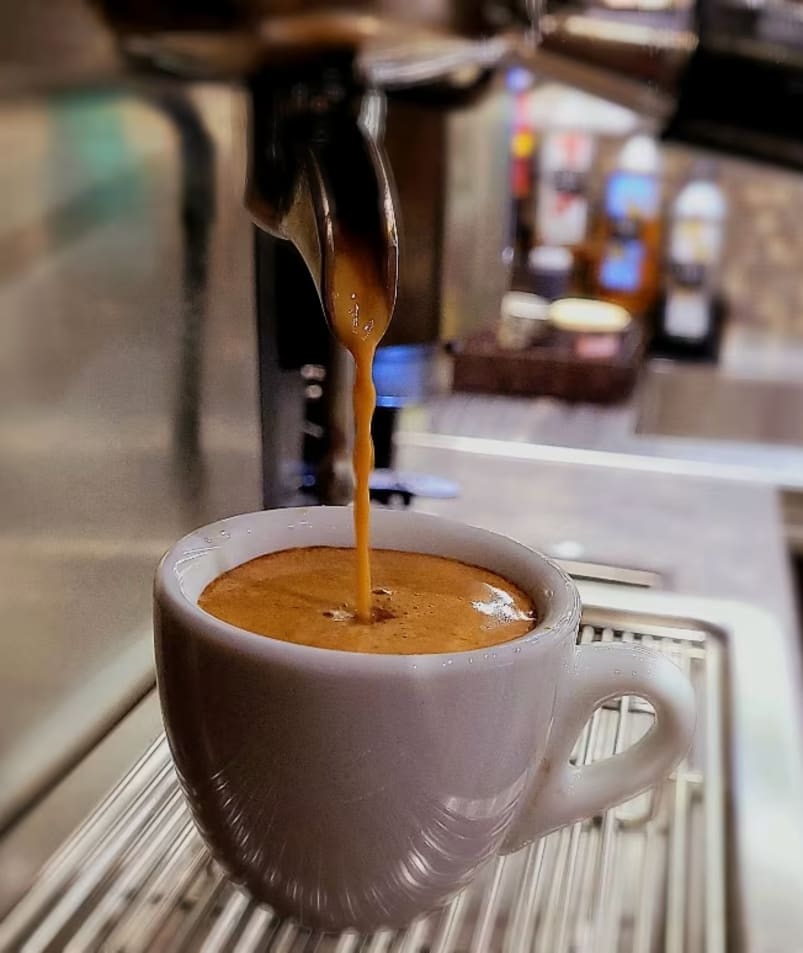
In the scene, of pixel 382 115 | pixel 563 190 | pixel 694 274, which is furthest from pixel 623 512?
pixel 563 190

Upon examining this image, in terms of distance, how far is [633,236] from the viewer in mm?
1827

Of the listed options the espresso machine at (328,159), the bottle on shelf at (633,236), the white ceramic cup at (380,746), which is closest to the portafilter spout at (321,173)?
the espresso machine at (328,159)

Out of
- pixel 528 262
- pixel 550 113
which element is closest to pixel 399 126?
pixel 528 262

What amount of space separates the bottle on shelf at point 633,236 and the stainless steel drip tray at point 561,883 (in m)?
1.42

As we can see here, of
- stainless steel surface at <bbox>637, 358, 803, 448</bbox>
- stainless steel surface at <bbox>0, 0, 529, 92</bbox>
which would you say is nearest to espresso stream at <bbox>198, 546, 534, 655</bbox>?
stainless steel surface at <bbox>0, 0, 529, 92</bbox>

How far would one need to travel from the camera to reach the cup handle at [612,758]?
0.35 meters

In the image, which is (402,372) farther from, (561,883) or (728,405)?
(728,405)

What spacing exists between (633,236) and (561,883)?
5.17ft

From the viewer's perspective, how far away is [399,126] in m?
0.57

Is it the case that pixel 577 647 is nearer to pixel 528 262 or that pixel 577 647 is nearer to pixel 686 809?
pixel 686 809

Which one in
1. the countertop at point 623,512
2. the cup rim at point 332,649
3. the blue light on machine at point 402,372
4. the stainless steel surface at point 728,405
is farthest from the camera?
the stainless steel surface at point 728,405

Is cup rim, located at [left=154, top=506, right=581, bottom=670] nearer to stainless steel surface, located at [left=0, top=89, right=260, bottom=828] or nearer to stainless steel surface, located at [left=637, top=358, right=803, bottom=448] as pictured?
stainless steel surface, located at [left=0, top=89, right=260, bottom=828]

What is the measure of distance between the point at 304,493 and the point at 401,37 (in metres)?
0.26

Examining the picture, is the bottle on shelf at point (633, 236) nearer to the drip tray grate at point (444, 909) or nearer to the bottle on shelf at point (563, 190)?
the bottle on shelf at point (563, 190)
